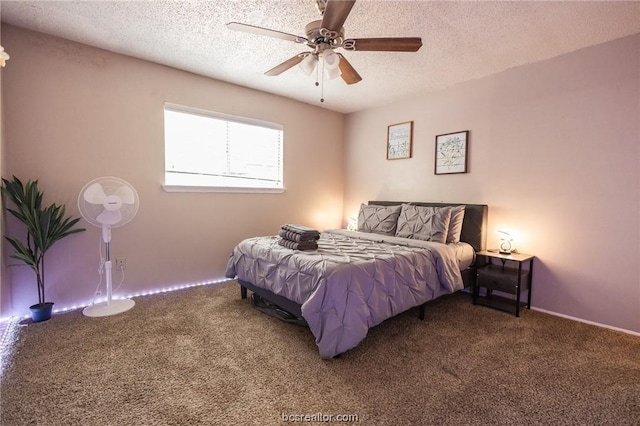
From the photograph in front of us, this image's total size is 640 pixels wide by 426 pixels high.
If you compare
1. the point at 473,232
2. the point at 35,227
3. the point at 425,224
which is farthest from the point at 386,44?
the point at 35,227

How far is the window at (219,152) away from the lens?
3.40 meters

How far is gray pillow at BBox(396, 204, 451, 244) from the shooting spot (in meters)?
3.17

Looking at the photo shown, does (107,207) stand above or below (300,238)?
above

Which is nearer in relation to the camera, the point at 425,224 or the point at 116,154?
the point at 116,154

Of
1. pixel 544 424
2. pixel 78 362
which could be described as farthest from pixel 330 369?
pixel 78 362

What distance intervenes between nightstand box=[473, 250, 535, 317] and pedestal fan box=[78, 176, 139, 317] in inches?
138

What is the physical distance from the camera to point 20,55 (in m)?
2.52

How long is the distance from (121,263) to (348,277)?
249cm

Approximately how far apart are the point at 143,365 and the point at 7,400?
2.05 ft

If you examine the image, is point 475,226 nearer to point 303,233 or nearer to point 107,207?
point 303,233

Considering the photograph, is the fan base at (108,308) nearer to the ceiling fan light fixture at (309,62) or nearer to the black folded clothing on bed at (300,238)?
the black folded clothing on bed at (300,238)

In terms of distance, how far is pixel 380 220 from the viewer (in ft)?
12.3

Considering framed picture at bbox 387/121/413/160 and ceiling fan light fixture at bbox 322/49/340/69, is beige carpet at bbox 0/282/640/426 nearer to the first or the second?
ceiling fan light fixture at bbox 322/49/340/69

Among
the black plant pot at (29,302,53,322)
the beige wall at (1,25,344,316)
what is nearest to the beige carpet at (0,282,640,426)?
the black plant pot at (29,302,53,322)
